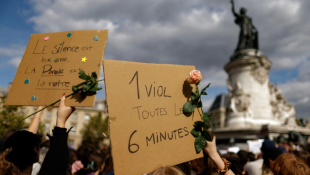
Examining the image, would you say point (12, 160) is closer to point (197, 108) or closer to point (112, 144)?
point (112, 144)

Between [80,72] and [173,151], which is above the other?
[80,72]

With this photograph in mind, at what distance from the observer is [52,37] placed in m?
2.54

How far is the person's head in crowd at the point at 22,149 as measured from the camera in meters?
1.84

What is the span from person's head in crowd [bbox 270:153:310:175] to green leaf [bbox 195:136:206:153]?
1132mm

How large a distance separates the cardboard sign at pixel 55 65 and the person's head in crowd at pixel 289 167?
88.5 inches

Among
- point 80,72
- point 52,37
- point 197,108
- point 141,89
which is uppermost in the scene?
point 52,37

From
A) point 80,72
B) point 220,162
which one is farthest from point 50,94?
point 220,162

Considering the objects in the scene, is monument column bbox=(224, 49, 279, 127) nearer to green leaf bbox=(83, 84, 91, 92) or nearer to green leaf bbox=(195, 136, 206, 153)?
green leaf bbox=(195, 136, 206, 153)

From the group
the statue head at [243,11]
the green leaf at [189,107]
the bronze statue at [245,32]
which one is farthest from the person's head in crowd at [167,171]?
the statue head at [243,11]

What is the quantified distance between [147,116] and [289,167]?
1720mm

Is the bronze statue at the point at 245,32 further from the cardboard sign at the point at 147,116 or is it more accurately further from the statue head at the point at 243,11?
the cardboard sign at the point at 147,116

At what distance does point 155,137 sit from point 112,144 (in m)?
0.38

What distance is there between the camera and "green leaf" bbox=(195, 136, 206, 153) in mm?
2031

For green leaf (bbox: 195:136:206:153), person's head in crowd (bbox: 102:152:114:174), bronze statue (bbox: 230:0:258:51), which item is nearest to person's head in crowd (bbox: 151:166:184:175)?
green leaf (bbox: 195:136:206:153)
